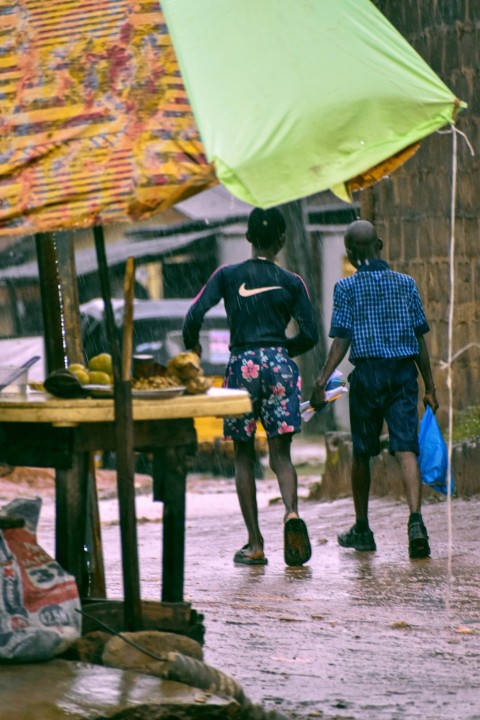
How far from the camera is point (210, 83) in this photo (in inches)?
205

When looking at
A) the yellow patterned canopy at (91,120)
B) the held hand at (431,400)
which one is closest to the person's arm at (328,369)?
the held hand at (431,400)

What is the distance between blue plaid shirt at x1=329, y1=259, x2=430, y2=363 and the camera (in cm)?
849

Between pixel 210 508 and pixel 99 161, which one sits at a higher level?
pixel 99 161

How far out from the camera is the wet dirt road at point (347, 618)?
5434 millimetres

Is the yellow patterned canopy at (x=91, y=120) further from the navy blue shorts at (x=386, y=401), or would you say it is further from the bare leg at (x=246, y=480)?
the navy blue shorts at (x=386, y=401)

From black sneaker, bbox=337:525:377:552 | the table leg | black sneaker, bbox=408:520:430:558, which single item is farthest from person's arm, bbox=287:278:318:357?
the table leg

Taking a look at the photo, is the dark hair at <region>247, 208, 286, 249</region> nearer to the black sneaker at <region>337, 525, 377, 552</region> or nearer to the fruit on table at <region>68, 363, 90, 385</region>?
the black sneaker at <region>337, 525, 377, 552</region>

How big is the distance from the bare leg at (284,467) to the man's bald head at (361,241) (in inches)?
45.4

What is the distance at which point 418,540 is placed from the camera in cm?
850

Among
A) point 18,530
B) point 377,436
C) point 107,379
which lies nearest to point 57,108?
point 107,379

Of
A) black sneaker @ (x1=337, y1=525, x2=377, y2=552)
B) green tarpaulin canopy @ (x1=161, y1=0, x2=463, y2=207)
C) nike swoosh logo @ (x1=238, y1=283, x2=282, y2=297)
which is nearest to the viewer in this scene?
green tarpaulin canopy @ (x1=161, y1=0, x2=463, y2=207)

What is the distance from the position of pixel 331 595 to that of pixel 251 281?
186 cm

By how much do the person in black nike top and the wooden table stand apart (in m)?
2.24

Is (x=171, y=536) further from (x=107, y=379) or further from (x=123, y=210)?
(x=123, y=210)
